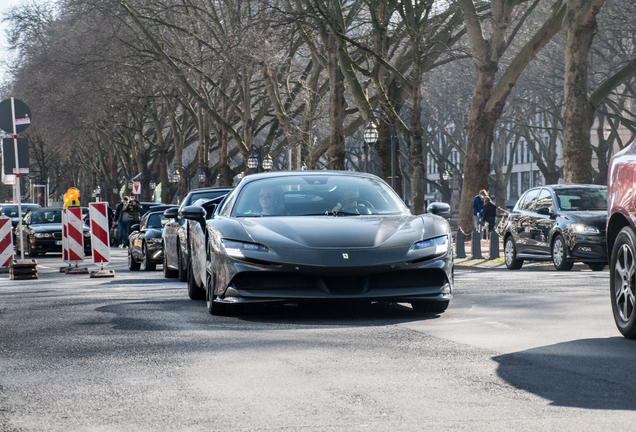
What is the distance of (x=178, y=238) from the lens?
47.2 ft

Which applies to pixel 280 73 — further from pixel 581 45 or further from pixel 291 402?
pixel 291 402

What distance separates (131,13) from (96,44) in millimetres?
4744

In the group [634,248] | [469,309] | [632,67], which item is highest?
[632,67]

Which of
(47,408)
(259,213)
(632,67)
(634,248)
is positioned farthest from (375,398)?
(632,67)

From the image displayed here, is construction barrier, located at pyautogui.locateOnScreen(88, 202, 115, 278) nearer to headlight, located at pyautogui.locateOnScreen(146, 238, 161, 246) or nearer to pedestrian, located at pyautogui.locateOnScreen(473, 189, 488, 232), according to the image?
headlight, located at pyautogui.locateOnScreen(146, 238, 161, 246)

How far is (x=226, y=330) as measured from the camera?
318 inches

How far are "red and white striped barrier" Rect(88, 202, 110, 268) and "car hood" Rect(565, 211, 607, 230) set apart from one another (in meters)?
7.95

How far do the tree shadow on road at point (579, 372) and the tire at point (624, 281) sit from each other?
0.49 feet

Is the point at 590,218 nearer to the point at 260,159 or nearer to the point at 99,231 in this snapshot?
the point at 99,231

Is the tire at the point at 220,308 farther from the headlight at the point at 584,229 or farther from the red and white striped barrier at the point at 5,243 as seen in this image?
the red and white striped barrier at the point at 5,243

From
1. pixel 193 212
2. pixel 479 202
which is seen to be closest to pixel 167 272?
pixel 193 212

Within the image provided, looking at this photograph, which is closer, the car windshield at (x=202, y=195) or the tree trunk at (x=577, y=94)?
the car windshield at (x=202, y=195)

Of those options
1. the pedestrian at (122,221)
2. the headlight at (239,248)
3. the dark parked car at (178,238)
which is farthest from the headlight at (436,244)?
the pedestrian at (122,221)

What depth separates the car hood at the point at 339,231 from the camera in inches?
335
